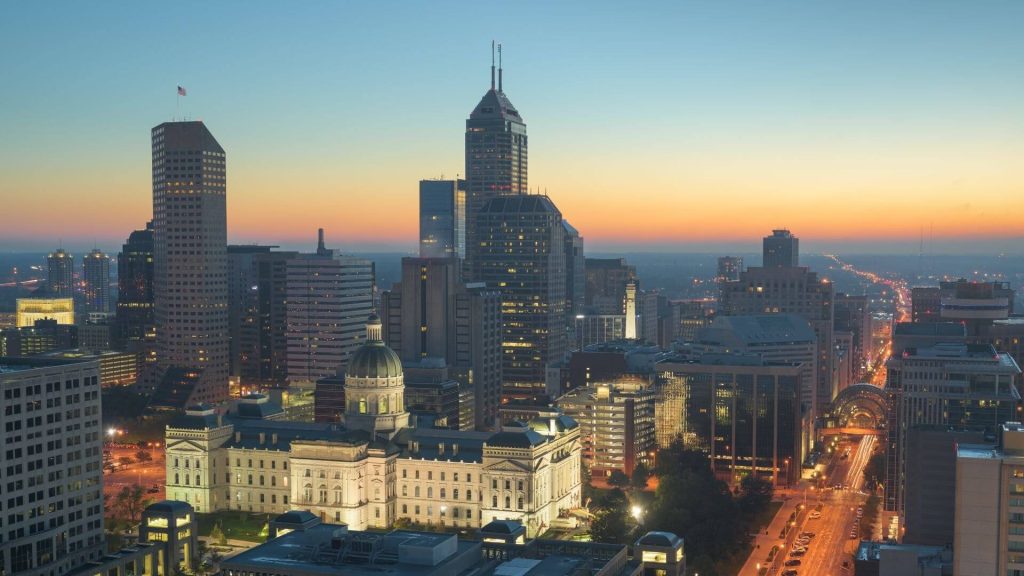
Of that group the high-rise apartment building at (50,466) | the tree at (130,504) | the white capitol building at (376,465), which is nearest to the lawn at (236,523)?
the white capitol building at (376,465)

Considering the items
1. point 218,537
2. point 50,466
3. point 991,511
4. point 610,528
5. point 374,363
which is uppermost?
point 374,363

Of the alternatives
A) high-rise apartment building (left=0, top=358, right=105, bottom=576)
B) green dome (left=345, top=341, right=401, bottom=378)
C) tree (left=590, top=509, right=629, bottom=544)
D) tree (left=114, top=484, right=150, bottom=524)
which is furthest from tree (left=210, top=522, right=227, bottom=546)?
tree (left=590, top=509, right=629, bottom=544)

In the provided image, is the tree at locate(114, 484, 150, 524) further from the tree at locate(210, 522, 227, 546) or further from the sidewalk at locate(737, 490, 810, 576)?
the sidewalk at locate(737, 490, 810, 576)

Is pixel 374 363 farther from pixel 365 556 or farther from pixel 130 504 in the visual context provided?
pixel 365 556

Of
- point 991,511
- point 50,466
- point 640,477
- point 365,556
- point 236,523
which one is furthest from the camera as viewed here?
point 640,477

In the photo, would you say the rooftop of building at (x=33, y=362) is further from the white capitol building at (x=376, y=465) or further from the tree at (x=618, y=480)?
the tree at (x=618, y=480)

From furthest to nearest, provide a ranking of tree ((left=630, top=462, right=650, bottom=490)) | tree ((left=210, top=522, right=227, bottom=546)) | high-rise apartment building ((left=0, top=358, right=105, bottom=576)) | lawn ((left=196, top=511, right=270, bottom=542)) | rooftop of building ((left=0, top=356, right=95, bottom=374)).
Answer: tree ((left=630, top=462, right=650, bottom=490))
lawn ((left=196, top=511, right=270, bottom=542))
tree ((left=210, top=522, right=227, bottom=546))
rooftop of building ((left=0, top=356, right=95, bottom=374))
high-rise apartment building ((left=0, top=358, right=105, bottom=576))

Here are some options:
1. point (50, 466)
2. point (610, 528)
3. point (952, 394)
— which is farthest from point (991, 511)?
point (50, 466)
